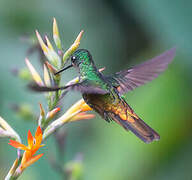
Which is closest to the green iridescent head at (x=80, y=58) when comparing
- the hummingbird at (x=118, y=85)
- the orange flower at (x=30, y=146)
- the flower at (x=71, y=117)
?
the hummingbird at (x=118, y=85)

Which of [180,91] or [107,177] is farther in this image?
[180,91]

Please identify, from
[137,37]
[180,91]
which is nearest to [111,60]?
[137,37]

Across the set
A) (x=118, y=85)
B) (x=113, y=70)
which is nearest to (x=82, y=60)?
(x=118, y=85)

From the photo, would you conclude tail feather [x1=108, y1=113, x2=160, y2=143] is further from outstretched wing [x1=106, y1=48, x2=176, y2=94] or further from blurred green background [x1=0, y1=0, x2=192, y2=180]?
blurred green background [x1=0, y1=0, x2=192, y2=180]

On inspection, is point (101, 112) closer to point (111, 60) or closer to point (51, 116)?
point (51, 116)

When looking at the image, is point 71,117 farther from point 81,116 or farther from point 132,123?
point 132,123

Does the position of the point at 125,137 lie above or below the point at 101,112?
below

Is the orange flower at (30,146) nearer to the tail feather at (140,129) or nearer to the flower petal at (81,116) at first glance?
the flower petal at (81,116)
